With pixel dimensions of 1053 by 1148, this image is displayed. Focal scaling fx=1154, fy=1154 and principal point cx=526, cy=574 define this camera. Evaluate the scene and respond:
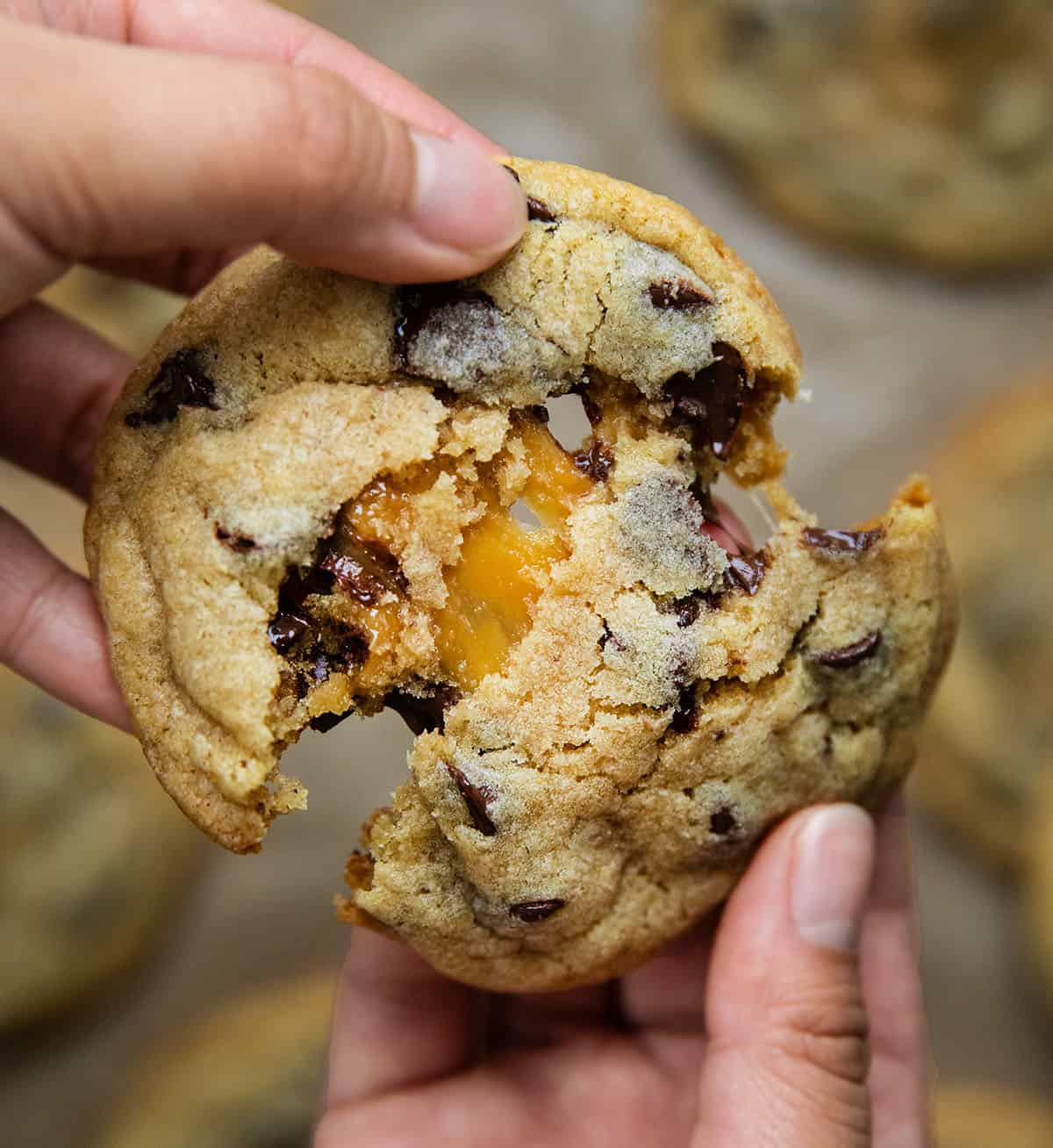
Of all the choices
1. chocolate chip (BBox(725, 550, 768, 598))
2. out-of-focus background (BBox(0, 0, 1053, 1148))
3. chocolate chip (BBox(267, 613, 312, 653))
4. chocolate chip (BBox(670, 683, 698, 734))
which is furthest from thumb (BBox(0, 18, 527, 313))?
out-of-focus background (BBox(0, 0, 1053, 1148))

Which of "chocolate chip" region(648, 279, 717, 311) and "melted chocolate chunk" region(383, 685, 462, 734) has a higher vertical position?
"chocolate chip" region(648, 279, 717, 311)

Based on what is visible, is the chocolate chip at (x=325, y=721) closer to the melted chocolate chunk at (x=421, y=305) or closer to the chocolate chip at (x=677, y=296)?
the melted chocolate chunk at (x=421, y=305)

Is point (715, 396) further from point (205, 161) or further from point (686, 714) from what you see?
point (205, 161)

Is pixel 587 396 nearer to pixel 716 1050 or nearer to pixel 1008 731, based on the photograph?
pixel 716 1050

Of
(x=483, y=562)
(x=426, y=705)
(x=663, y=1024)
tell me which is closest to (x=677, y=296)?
(x=483, y=562)

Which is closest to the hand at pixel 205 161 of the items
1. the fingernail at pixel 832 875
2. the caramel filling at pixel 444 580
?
the caramel filling at pixel 444 580

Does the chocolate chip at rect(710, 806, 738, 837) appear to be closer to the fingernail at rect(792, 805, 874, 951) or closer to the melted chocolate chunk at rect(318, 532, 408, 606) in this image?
the fingernail at rect(792, 805, 874, 951)
